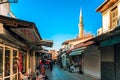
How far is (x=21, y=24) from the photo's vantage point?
10164 mm

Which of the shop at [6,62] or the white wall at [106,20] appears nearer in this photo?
the shop at [6,62]

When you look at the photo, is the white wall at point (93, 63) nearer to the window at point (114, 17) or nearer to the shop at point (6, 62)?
the window at point (114, 17)

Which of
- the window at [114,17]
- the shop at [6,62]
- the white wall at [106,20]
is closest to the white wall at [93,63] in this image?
the white wall at [106,20]

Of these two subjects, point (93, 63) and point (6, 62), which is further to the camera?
point (93, 63)

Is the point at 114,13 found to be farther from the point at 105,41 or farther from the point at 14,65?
the point at 14,65

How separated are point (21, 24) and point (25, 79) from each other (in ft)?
17.5

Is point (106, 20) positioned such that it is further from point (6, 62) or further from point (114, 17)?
→ point (6, 62)

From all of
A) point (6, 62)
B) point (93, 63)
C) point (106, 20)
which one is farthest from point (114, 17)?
point (6, 62)

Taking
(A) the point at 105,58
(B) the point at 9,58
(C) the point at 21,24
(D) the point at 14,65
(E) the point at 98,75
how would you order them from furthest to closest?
(E) the point at 98,75 → (A) the point at 105,58 → (D) the point at 14,65 → (B) the point at 9,58 → (C) the point at 21,24

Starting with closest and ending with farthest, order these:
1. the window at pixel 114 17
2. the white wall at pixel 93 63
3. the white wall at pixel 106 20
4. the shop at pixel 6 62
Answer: the shop at pixel 6 62 < the window at pixel 114 17 < the white wall at pixel 106 20 < the white wall at pixel 93 63

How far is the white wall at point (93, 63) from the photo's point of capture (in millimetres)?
26783

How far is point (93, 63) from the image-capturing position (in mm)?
29000

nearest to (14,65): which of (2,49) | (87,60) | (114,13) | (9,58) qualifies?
(9,58)

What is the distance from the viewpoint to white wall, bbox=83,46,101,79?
26783 millimetres
